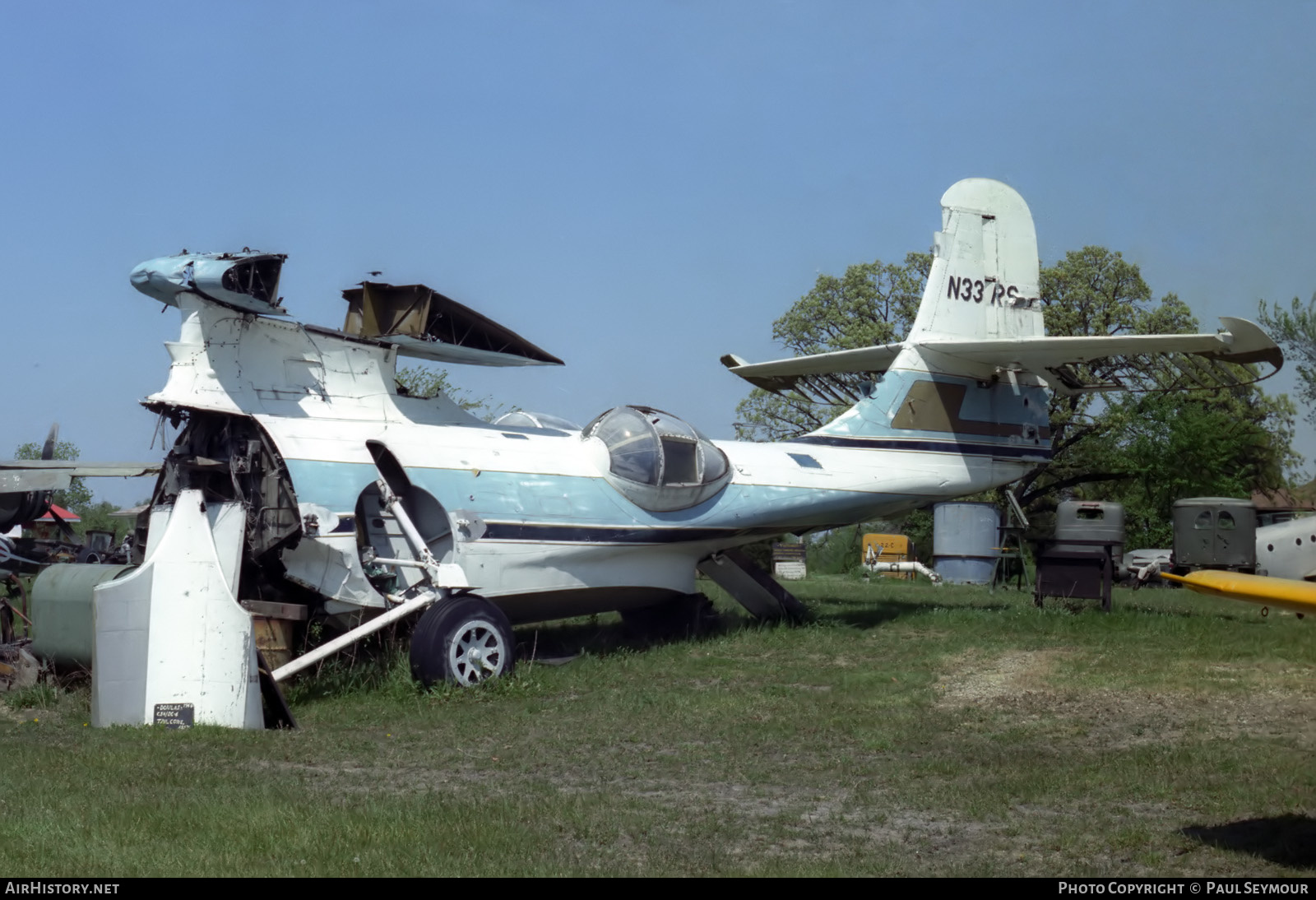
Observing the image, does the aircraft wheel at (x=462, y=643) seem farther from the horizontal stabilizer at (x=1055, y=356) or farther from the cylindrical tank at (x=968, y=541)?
the cylindrical tank at (x=968, y=541)

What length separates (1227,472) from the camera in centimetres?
3403

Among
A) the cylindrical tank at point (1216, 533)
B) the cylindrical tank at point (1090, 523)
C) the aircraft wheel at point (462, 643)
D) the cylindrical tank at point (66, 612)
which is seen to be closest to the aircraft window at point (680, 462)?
the aircraft wheel at point (462, 643)

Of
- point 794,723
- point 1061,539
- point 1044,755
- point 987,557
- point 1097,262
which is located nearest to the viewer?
point 1044,755

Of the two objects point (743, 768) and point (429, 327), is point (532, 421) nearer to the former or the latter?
point (429, 327)

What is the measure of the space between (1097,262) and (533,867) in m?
38.2

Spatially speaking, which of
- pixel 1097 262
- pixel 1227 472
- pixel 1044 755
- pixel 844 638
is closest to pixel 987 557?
pixel 1227 472

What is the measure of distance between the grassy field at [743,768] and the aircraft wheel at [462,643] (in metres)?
0.28

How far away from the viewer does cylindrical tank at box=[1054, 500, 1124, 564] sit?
16.9 meters

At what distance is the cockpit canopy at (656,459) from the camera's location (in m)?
14.3

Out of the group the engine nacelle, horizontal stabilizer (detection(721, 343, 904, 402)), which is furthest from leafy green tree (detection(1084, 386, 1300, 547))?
the engine nacelle

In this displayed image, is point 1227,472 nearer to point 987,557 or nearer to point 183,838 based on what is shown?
point 987,557

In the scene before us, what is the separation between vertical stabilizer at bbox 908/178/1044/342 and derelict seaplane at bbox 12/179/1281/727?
35mm

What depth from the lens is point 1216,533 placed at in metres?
16.8
